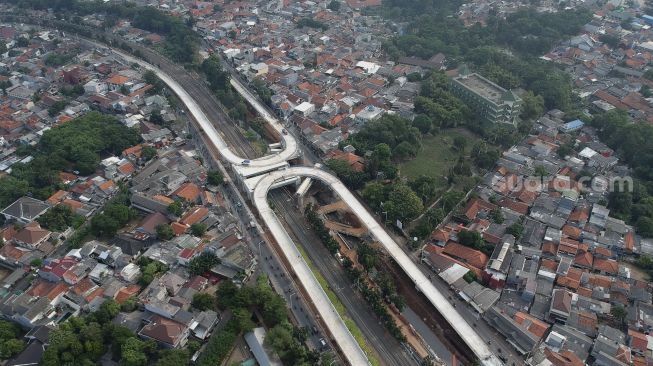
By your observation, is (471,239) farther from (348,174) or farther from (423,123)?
(423,123)

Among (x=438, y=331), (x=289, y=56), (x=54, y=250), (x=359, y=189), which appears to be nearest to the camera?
(x=438, y=331)

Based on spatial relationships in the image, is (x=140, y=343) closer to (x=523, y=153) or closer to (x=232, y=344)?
(x=232, y=344)

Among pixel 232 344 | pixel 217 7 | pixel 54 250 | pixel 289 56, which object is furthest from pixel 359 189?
pixel 217 7

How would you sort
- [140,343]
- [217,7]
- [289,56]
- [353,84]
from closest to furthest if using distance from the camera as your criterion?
[140,343] < [353,84] < [289,56] < [217,7]

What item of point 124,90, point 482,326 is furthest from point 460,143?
point 124,90

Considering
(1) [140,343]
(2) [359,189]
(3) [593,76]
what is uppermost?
(1) [140,343]

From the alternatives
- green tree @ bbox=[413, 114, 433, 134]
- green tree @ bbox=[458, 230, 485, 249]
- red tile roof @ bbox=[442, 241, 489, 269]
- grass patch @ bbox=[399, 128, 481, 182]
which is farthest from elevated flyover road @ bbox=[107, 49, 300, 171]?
green tree @ bbox=[458, 230, 485, 249]

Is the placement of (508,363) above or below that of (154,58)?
below

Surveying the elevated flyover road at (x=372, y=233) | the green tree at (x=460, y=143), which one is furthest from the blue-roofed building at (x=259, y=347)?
the green tree at (x=460, y=143)
